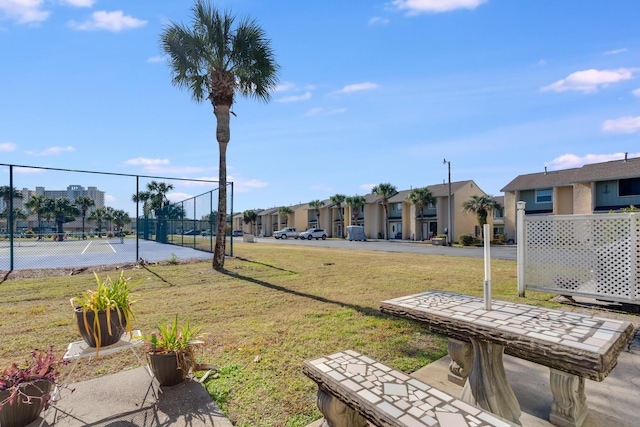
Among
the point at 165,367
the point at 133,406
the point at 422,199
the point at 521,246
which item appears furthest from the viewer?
the point at 422,199

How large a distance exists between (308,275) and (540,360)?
8769 mm

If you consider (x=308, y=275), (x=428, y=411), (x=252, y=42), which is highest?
(x=252, y=42)

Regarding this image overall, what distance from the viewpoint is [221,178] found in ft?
37.5

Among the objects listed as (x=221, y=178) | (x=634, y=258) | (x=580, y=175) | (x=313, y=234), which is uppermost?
(x=580, y=175)

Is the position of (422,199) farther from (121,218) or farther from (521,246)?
(521,246)

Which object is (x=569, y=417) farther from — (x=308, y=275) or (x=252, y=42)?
(x=252, y=42)

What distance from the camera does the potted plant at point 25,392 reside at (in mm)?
2432

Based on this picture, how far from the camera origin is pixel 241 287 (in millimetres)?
8625

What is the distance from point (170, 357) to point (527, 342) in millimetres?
3072

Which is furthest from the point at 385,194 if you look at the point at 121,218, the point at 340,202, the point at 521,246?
the point at 521,246

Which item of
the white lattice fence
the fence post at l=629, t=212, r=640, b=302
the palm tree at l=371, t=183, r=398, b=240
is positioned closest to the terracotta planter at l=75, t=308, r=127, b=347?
the white lattice fence

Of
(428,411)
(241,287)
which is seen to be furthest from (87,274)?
(428,411)

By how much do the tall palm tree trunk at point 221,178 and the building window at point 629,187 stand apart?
1252 inches

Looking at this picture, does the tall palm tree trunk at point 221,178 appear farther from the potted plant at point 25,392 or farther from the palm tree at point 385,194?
the palm tree at point 385,194
